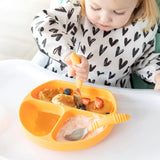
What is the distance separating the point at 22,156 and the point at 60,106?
0.61 feet

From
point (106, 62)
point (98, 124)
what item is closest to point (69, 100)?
point (98, 124)

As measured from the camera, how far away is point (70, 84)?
885 mm

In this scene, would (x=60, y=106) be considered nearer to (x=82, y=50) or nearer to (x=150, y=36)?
(x=82, y=50)

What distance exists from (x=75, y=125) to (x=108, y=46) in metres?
0.39

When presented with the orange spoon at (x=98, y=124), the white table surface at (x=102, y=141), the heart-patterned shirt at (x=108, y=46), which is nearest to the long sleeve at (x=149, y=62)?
the heart-patterned shirt at (x=108, y=46)

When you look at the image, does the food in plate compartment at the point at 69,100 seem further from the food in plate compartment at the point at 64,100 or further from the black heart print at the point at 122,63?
the black heart print at the point at 122,63

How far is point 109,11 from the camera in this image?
2.76 ft

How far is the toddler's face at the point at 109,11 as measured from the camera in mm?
813

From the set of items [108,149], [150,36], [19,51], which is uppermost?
[150,36]

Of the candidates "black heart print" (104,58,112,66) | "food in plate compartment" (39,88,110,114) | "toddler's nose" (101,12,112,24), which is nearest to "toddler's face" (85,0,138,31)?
"toddler's nose" (101,12,112,24)

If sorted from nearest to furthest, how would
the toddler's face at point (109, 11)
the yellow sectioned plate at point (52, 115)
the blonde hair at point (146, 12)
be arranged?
the yellow sectioned plate at point (52, 115) < the toddler's face at point (109, 11) < the blonde hair at point (146, 12)

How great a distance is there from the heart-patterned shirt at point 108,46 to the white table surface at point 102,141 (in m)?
0.15

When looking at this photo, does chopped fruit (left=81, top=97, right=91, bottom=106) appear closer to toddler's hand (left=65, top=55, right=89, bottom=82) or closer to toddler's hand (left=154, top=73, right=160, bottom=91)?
toddler's hand (left=65, top=55, right=89, bottom=82)

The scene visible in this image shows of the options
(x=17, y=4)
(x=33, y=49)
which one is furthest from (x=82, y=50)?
(x=17, y=4)
